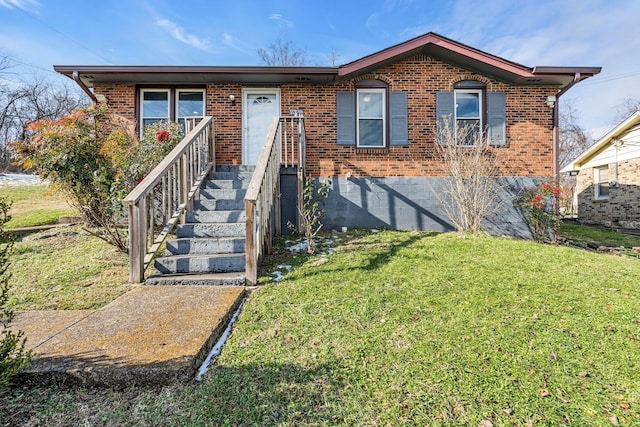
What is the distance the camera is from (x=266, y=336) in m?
2.75

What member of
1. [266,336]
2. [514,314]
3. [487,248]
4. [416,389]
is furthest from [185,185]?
[487,248]

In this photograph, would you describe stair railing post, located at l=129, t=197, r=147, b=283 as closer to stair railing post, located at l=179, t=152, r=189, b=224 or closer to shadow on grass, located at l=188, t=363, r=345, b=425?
stair railing post, located at l=179, t=152, r=189, b=224

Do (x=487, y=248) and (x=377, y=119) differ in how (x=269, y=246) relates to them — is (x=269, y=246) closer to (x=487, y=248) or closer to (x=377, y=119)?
(x=487, y=248)

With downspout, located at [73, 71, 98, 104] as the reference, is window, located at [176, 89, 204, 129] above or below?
below

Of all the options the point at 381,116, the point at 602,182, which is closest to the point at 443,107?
the point at 381,116

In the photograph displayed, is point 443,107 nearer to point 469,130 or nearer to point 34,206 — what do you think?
point 469,130

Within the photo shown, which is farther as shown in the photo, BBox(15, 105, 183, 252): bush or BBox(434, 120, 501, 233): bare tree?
BBox(434, 120, 501, 233): bare tree

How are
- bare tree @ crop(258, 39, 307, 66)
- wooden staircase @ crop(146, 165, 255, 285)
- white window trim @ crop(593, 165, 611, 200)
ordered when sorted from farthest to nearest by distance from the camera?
bare tree @ crop(258, 39, 307, 66) < white window trim @ crop(593, 165, 611, 200) < wooden staircase @ crop(146, 165, 255, 285)

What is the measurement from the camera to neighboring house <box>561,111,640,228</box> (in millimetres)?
11320

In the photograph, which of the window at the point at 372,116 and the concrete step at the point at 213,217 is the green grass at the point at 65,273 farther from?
the window at the point at 372,116

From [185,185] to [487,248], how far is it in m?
5.41

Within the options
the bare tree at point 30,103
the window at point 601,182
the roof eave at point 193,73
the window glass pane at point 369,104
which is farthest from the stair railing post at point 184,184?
the bare tree at point 30,103

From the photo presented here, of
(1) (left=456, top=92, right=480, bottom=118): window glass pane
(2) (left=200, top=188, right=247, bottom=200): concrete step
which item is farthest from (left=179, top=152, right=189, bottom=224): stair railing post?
(1) (left=456, top=92, right=480, bottom=118): window glass pane

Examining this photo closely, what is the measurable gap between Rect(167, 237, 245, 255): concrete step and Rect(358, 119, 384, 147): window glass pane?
4.47 metres
